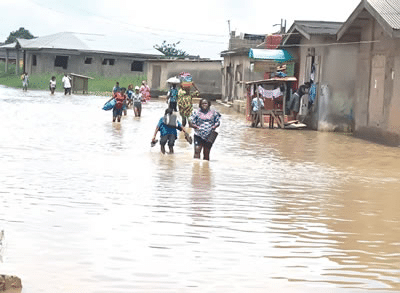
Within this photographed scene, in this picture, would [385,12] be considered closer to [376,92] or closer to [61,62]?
[376,92]

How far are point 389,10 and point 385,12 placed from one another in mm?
215

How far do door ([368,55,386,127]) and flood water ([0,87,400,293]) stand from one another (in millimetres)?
5001

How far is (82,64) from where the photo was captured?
7031cm

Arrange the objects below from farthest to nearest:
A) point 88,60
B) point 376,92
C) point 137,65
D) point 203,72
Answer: point 137,65, point 88,60, point 203,72, point 376,92

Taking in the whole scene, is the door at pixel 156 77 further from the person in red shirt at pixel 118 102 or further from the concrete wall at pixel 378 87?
the concrete wall at pixel 378 87

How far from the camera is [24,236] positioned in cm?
883

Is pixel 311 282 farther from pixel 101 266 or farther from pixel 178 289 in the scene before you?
pixel 101 266

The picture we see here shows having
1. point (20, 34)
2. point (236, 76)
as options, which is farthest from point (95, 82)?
point (20, 34)

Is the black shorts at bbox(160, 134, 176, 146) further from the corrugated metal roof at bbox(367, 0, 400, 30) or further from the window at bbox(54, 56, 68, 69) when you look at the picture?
the window at bbox(54, 56, 68, 69)

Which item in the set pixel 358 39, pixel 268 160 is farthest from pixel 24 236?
pixel 358 39

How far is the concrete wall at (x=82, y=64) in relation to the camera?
230 ft

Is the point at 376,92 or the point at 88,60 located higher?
the point at 88,60

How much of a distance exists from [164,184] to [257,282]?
6.22m

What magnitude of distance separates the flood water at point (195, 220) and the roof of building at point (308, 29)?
9.69 meters
